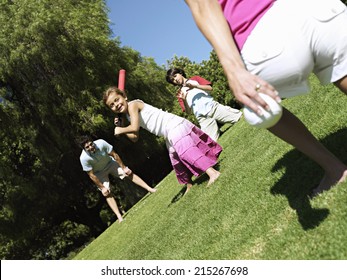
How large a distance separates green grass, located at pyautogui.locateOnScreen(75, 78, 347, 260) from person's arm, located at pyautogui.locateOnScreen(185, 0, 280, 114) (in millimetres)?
1007

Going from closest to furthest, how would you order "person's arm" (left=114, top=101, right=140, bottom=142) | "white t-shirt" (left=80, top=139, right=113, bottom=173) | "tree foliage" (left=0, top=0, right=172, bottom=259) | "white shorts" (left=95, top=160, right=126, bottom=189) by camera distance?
"person's arm" (left=114, top=101, right=140, bottom=142) < "white t-shirt" (left=80, top=139, right=113, bottom=173) < "white shorts" (left=95, top=160, right=126, bottom=189) < "tree foliage" (left=0, top=0, right=172, bottom=259)

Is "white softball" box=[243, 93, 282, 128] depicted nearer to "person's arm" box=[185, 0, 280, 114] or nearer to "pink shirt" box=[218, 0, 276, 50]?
"person's arm" box=[185, 0, 280, 114]

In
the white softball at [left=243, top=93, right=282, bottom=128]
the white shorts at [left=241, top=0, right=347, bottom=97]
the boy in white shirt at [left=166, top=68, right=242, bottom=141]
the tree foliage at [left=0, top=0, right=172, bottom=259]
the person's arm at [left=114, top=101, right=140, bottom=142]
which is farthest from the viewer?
the tree foliage at [left=0, top=0, right=172, bottom=259]

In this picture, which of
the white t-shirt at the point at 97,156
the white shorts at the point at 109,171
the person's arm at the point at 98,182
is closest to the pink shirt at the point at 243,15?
the white t-shirt at the point at 97,156

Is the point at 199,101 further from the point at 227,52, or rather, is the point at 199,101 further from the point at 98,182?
the point at 227,52

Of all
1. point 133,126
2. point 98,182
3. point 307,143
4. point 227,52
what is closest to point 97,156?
point 98,182

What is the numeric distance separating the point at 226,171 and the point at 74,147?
13973mm

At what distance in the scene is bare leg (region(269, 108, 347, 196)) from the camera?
2.82 m

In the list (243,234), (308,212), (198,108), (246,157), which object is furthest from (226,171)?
(198,108)

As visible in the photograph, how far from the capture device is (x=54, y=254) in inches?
925

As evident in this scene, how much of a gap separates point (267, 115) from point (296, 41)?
515 mm

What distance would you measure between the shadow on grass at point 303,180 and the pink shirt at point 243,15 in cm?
128

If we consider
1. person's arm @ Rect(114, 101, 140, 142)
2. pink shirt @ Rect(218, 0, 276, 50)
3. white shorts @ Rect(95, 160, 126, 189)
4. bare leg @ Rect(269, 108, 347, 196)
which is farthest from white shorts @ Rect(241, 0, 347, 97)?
white shorts @ Rect(95, 160, 126, 189)

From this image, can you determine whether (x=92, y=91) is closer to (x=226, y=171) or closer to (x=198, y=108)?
(x=198, y=108)
